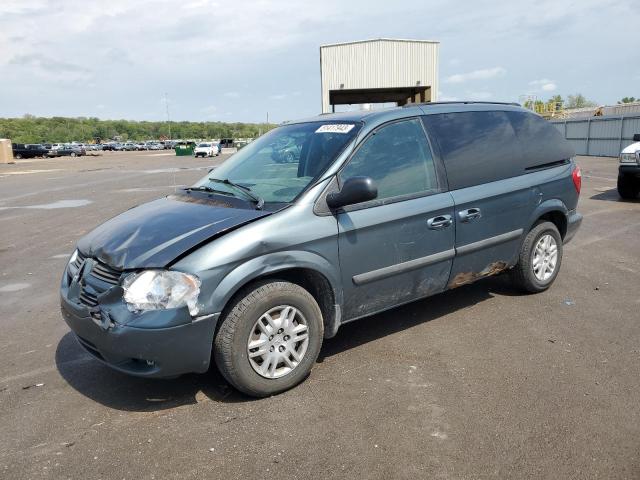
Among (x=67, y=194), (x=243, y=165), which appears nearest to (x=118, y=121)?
(x=67, y=194)

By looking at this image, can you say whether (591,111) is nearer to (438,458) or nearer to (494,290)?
(494,290)

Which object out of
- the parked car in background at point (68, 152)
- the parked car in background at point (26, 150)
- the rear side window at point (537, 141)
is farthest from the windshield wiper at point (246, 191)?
the parked car in background at point (68, 152)

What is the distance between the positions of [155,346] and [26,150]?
205 ft

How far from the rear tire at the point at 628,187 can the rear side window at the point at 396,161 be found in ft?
30.4

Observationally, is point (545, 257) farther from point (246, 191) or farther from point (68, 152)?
point (68, 152)

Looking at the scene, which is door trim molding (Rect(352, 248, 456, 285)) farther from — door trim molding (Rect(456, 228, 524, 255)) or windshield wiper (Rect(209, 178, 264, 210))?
windshield wiper (Rect(209, 178, 264, 210))

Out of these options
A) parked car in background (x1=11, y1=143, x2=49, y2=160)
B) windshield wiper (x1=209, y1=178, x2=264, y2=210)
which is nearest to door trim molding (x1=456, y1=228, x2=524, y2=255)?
windshield wiper (x1=209, y1=178, x2=264, y2=210)

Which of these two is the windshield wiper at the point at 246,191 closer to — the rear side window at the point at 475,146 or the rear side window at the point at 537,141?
the rear side window at the point at 475,146

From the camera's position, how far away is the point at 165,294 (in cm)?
303

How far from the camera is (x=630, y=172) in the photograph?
11070 millimetres

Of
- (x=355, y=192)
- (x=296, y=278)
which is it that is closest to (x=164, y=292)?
(x=296, y=278)

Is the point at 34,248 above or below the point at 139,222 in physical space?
below

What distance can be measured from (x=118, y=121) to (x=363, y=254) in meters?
178

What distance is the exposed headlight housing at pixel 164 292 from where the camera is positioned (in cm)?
303
